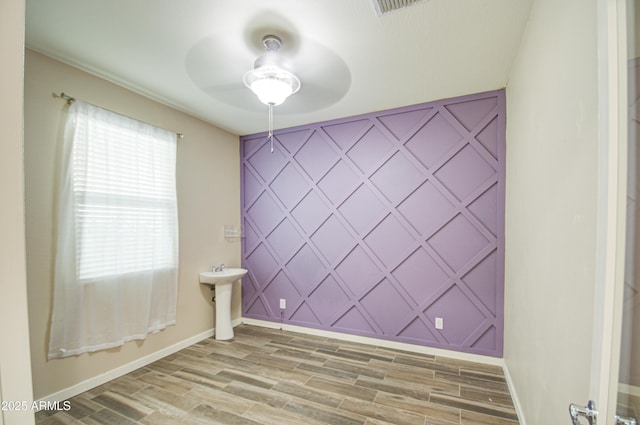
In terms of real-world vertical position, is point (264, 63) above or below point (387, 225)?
above

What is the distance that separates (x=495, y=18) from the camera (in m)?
1.75

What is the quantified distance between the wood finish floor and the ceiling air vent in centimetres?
270

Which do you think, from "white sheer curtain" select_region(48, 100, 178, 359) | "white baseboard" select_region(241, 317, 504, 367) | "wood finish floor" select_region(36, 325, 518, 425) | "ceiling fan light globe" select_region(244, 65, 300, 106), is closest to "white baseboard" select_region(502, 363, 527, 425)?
"wood finish floor" select_region(36, 325, 518, 425)

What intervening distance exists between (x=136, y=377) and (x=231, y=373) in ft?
2.78

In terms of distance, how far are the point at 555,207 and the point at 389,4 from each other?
143cm

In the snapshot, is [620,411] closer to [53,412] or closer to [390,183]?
[390,183]

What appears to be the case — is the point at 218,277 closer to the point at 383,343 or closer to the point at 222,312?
the point at 222,312

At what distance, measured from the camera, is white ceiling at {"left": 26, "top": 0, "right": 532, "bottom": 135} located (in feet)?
5.52

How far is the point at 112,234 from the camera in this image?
8.06ft

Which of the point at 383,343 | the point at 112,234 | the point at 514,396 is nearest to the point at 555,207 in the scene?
the point at 514,396

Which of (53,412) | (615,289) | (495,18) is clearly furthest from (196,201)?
(615,289)

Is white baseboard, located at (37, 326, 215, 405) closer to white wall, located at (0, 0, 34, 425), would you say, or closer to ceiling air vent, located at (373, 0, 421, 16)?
white wall, located at (0, 0, 34, 425)

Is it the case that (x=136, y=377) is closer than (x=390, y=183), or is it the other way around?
(x=136, y=377)

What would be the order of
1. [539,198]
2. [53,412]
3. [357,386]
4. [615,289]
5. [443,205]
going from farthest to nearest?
[443,205], [357,386], [53,412], [539,198], [615,289]
